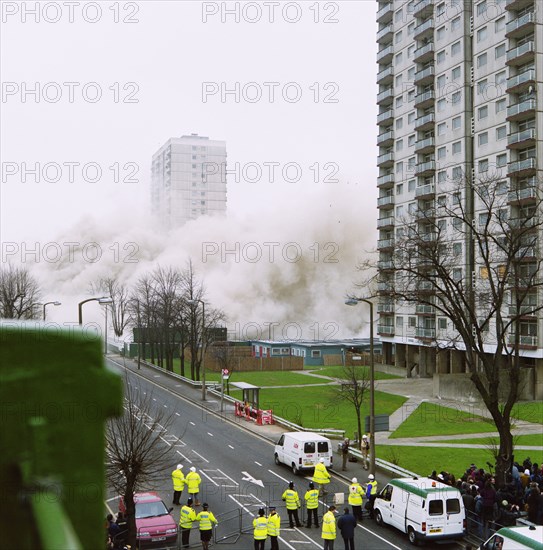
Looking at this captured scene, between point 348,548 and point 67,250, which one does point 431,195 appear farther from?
point 67,250

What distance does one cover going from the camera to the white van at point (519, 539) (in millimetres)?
15086

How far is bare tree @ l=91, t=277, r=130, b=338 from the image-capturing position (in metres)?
106

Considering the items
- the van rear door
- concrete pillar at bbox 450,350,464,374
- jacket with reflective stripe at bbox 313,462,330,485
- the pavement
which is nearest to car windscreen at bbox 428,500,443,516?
the van rear door

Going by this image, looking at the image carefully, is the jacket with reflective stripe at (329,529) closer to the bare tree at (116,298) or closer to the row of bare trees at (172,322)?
the row of bare trees at (172,322)

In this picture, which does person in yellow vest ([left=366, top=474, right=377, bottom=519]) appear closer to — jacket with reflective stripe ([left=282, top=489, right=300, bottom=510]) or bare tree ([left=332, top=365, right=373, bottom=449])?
jacket with reflective stripe ([left=282, top=489, right=300, bottom=510])

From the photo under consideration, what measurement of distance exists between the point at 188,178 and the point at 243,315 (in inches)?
2538

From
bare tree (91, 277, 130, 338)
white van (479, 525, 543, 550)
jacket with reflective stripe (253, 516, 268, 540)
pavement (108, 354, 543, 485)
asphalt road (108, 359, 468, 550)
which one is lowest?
pavement (108, 354, 543, 485)

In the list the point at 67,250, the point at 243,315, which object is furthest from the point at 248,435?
the point at 67,250

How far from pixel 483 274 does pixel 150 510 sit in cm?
4346

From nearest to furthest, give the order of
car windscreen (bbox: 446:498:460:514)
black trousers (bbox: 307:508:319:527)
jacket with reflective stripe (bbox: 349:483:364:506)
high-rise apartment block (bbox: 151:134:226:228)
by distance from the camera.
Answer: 1. car windscreen (bbox: 446:498:460:514)
2. black trousers (bbox: 307:508:319:527)
3. jacket with reflective stripe (bbox: 349:483:364:506)
4. high-rise apartment block (bbox: 151:134:226:228)

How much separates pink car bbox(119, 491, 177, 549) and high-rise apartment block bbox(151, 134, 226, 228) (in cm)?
15271

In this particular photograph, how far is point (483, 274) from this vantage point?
5872 centimetres

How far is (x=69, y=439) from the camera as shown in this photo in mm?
1514

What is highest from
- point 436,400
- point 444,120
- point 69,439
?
point 444,120
